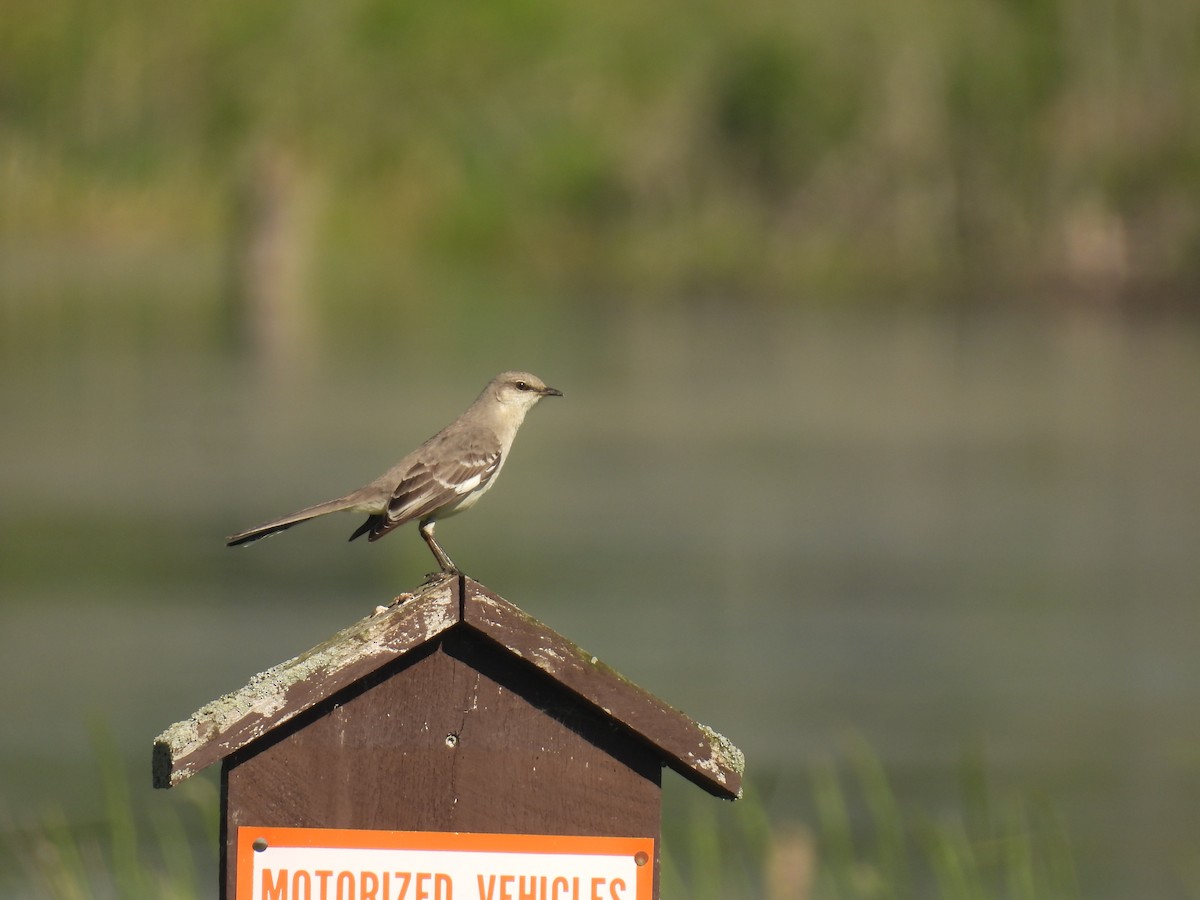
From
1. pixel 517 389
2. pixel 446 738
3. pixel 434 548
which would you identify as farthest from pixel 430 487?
pixel 446 738

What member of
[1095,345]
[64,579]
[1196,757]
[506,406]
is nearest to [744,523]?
[64,579]

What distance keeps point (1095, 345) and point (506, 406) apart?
101 feet

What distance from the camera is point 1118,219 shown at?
4412 centimetres

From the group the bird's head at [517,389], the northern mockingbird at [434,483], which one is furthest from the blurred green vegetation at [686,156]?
the northern mockingbird at [434,483]

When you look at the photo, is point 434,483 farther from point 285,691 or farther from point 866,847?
point 866,847

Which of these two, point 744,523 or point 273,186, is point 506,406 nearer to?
point 744,523

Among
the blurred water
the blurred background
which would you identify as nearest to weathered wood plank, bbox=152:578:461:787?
the blurred background

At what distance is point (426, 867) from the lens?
1.99 m

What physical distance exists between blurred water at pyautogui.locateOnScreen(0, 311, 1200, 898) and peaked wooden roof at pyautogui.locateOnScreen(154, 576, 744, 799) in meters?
4.27

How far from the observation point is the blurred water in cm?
955

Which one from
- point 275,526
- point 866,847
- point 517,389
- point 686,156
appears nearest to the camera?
point 275,526

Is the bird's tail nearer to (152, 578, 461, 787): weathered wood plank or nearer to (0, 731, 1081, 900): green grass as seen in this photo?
(0, 731, 1081, 900): green grass

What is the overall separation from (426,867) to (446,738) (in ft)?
0.45

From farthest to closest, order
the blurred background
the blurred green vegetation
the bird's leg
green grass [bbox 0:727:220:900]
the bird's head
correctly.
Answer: the blurred green vegetation
the blurred background
green grass [bbox 0:727:220:900]
the bird's head
the bird's leg
